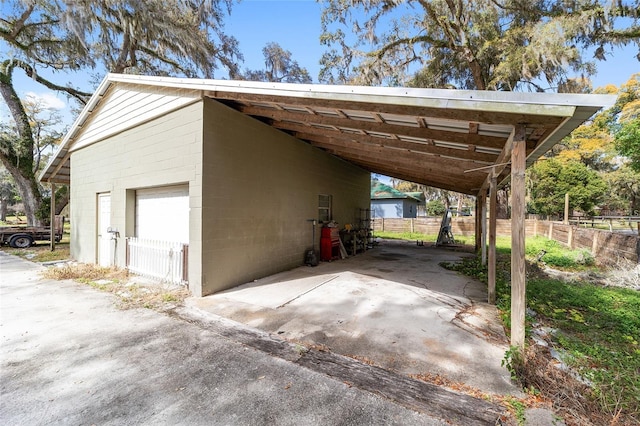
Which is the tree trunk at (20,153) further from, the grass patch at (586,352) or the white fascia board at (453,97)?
the grass patch at (586,352)

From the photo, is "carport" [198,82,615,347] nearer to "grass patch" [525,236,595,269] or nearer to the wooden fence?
the wooden fence

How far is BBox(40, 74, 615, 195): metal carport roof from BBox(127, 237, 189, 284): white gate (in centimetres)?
312

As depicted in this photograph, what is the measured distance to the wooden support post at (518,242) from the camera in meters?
2.76

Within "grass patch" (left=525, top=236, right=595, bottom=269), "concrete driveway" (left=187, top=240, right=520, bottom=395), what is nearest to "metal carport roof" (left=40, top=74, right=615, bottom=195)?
"concrete driveway" (left=187, top=240, right=520, bottom=395)

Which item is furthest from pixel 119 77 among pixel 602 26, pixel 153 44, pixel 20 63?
pixel 602 26

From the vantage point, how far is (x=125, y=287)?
5.48 meters

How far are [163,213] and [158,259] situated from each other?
1.03 m

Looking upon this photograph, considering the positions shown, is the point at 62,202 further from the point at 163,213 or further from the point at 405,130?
the point at 405,130

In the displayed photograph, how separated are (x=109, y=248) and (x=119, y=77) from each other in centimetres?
436

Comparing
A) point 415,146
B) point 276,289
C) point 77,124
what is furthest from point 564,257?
point 77,124

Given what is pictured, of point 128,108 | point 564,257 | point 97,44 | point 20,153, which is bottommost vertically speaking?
point 564,257

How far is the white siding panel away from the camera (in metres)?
5.51

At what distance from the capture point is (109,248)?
285 inches

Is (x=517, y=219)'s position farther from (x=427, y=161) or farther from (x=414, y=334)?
(x=427, y=161)
